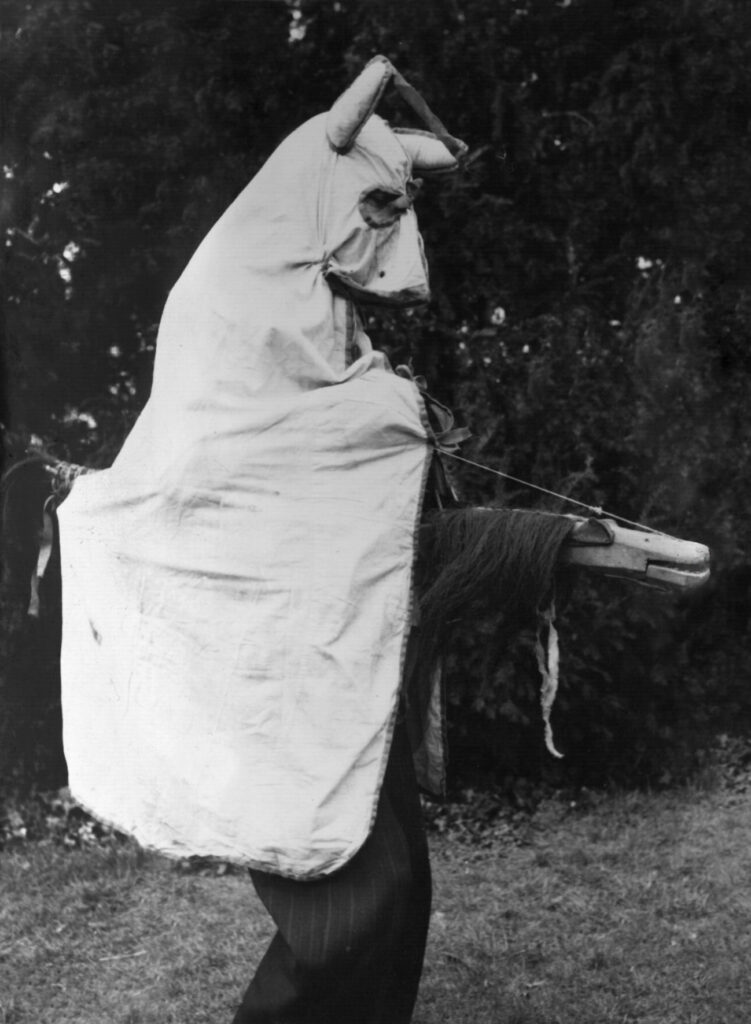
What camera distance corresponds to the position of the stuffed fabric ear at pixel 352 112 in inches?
90.9

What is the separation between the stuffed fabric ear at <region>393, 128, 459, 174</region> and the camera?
2564 mm

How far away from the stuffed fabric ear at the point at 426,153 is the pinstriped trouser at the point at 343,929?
130 centimetres

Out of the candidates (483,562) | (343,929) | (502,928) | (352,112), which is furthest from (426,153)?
(502,928)

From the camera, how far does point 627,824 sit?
4320 millimetres

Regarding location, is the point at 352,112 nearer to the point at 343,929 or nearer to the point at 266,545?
the point at 266,545

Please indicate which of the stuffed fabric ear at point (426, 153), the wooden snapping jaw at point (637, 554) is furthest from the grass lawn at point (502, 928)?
the stuffed fabric ear at point (426, 153)

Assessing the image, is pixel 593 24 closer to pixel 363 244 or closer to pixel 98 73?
pixel 98 73

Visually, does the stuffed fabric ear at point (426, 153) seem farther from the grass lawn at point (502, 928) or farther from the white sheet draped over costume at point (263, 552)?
the grass lawn at point (502, 928)

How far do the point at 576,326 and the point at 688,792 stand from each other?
1.86 m

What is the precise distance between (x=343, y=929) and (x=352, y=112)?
1.59 m

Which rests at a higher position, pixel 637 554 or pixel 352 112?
Answer: pixel 352 112

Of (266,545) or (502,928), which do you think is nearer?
(266,545)

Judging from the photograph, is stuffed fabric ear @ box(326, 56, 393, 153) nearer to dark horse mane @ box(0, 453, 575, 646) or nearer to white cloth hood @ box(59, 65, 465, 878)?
white cloth hood @ box(59, 65, 465, 878)

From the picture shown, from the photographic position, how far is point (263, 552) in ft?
7.02
